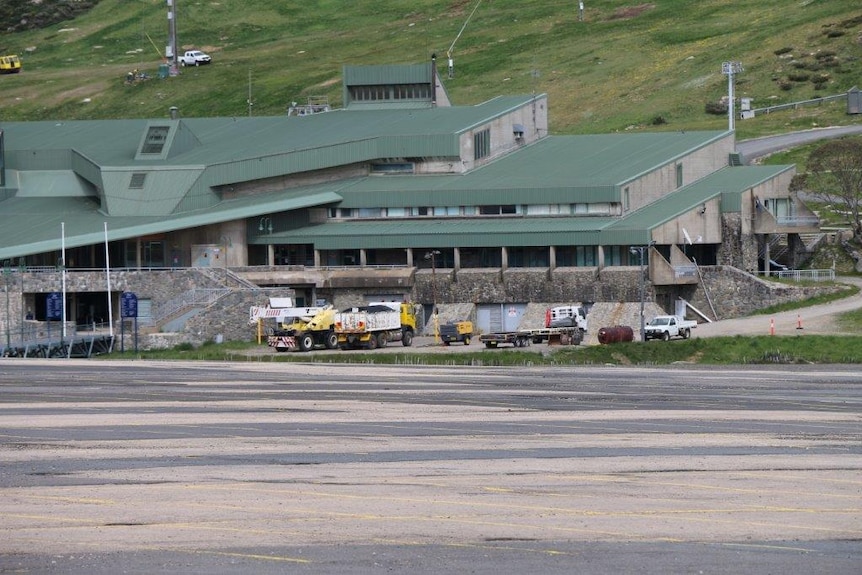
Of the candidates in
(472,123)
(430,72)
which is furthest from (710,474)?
(430,72)

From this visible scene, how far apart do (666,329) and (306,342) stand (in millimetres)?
20745

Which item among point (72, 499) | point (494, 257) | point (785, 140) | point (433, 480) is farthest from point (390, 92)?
point (72, 499)

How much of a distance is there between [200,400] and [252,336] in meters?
43.5

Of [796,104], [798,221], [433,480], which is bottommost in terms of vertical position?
[433,480]

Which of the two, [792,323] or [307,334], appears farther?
[792,323]

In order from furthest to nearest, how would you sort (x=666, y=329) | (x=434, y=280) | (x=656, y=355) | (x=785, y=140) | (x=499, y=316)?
(x=785, y=140) → (x=434, y=280) → (x=499, y=316) → (x=666, y=329) → (x=656, y=355)

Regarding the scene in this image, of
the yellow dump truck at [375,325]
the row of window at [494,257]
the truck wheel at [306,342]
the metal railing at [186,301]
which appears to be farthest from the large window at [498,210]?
the truck wheel at [306,342]

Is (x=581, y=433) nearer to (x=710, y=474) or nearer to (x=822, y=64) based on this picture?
(x=710, y=474)

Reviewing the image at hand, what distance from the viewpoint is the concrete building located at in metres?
108

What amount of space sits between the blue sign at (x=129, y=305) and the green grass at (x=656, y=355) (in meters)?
12.6

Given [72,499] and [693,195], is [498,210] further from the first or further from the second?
[72,499]

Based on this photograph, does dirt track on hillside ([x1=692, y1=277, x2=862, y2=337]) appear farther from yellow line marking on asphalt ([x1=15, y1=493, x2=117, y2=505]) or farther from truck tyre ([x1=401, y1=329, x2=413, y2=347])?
yellow line marking on asphalt ([x1=15, y1=493, x2=117, y2=505])

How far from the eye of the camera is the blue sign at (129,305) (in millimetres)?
100988

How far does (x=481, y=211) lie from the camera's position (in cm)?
11388
